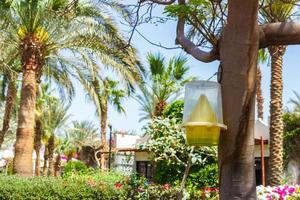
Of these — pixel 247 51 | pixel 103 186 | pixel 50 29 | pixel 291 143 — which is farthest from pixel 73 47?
pixel 247 51

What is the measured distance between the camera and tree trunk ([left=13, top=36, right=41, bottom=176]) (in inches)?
588

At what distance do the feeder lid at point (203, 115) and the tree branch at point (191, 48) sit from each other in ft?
0.87

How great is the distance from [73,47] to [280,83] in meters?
6.47

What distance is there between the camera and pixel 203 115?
2.66 m

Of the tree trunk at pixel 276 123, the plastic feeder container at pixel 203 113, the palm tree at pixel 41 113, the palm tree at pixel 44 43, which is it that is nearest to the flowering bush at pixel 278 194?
the plastic feeder container at pixel 203 113

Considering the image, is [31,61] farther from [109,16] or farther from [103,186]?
[103,186]

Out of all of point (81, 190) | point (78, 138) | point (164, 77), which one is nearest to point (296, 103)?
point (164, 77)

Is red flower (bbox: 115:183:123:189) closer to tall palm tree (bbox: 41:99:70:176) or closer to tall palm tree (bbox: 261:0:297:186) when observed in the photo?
tall palm tree (bbox: 261:0:297:186)

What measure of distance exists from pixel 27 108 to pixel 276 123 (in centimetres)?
741

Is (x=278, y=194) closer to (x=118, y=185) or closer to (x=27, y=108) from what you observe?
(x=118, y=185)

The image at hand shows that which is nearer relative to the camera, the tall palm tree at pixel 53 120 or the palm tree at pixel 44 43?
the palm tree at pixel 44 43

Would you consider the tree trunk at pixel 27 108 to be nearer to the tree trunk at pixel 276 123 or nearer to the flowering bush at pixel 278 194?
the tree trunk at pixel 276 123

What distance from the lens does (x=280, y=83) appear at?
16.1 meters

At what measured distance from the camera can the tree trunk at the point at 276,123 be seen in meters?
15.3
